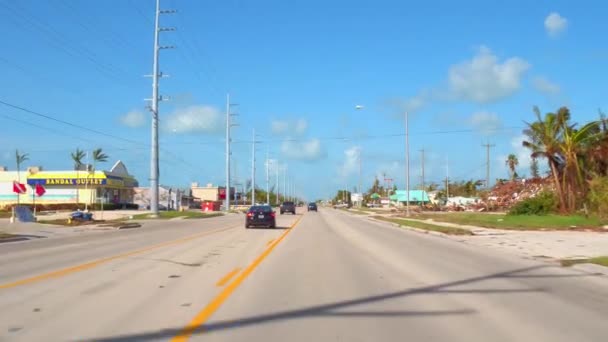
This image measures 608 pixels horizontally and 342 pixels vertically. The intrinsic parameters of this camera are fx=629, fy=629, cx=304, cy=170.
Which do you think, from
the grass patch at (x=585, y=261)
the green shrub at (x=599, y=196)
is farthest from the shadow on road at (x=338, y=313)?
the green shrub at (x=599, y=196)

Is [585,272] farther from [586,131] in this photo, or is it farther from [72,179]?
[72,179]

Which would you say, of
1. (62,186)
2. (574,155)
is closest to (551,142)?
(574,155)

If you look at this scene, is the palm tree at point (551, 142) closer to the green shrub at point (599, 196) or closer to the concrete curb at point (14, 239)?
the green shrub at point (599, 196)

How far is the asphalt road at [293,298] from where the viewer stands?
→ 8305 mm

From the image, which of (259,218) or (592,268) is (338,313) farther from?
(259,218)

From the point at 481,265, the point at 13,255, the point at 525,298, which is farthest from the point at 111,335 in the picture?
the point at 13,255

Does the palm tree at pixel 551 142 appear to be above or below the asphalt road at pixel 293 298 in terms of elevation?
above

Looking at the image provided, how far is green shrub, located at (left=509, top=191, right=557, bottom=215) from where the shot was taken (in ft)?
174

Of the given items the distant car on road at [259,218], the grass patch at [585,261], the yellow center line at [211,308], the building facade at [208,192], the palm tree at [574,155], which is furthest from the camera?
the building facade at [208,192]

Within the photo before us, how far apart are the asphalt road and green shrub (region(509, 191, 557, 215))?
36560 mm

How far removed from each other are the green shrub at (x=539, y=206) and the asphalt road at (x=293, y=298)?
36.6 metres

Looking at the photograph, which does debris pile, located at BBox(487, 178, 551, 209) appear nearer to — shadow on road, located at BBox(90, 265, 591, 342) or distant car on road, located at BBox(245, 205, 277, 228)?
distant car on road, located at BBox(245, 205, 277, 228)

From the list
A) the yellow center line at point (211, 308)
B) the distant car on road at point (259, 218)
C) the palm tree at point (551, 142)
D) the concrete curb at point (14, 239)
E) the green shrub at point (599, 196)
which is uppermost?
the palm tree at point (551, 142)

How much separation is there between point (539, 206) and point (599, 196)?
364 inches
